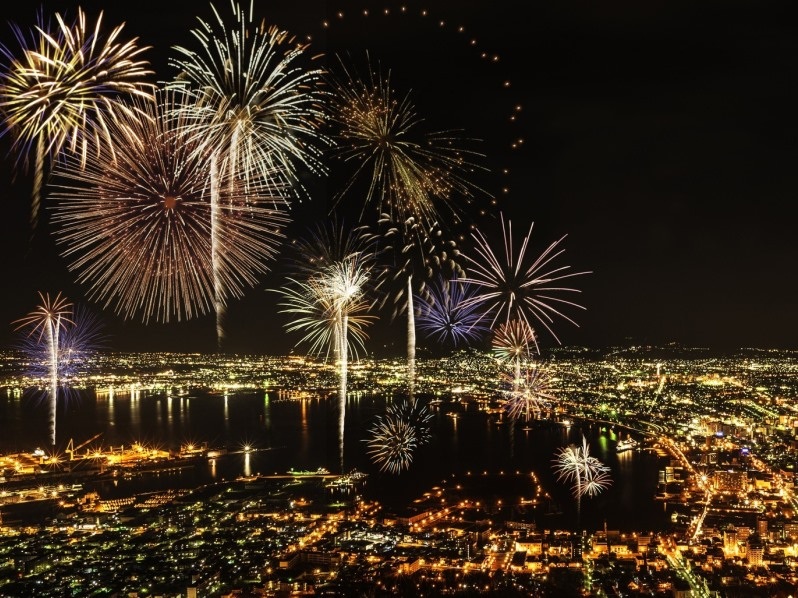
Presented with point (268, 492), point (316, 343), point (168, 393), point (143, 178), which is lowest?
point (268, 492)

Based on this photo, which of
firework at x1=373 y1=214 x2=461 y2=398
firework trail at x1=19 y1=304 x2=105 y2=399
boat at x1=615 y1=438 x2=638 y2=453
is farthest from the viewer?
boat at x1=615 y1=438 x2=638 y2=453

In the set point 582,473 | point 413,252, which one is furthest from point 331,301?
point 582,473

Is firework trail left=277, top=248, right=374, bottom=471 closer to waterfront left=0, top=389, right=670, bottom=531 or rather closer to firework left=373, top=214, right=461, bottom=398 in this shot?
firework left=373, top=214, right=461, bottom=398

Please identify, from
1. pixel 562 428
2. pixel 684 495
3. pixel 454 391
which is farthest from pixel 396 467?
pixel 562 428

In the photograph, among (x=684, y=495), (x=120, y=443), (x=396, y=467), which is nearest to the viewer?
(x=684, y=495)

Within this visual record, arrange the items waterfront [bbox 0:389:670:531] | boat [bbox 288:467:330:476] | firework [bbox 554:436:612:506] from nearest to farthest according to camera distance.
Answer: waterfront [bbox 0:389:670:531]
firework [bbox 554:436:612:506]
boat [bbox 288:467:330:476]

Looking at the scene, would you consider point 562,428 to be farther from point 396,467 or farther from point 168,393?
point 168,393

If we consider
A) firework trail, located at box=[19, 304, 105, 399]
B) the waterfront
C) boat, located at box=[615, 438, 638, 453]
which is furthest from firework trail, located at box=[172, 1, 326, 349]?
boat, located at box=[615, 438, 638, 453]

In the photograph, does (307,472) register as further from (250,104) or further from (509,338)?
(250,104)
